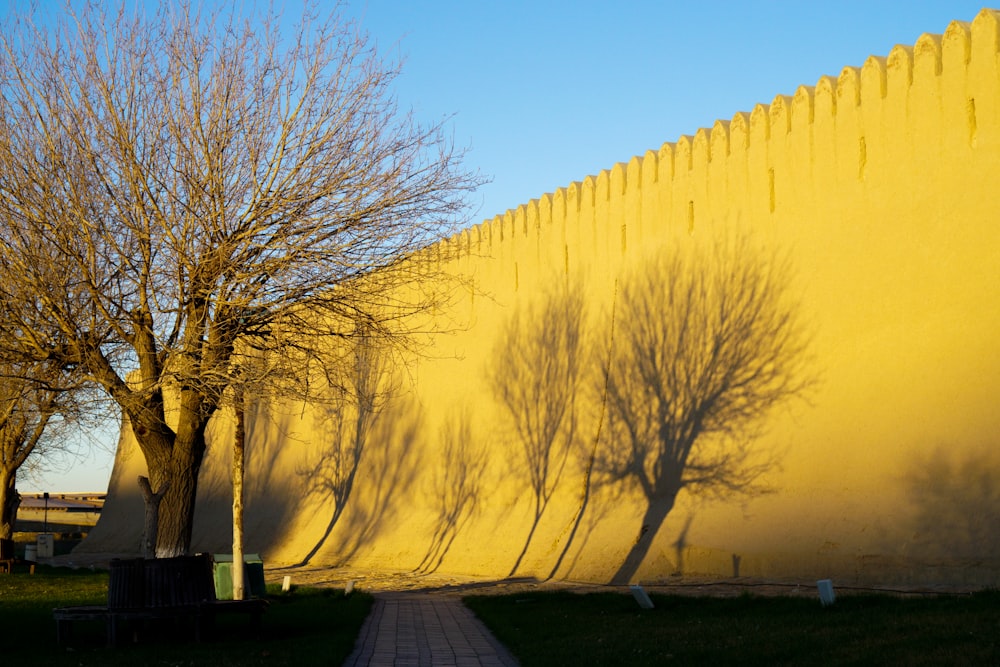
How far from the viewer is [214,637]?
9016 mm

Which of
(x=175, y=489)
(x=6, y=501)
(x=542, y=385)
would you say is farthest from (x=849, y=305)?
(x=6, y=501)

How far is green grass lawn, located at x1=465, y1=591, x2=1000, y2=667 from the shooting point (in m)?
7.24

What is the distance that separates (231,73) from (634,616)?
20.8 feet

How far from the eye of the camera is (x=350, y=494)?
22.0m

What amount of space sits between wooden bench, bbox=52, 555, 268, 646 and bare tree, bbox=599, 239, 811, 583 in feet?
22.2

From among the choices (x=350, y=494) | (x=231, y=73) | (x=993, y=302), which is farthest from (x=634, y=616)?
(x=350, y=494)

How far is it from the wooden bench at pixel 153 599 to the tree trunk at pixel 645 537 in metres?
6.46

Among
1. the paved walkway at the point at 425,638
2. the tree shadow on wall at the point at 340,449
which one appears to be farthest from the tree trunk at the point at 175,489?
the tree shadow on wall at the point at 340,449

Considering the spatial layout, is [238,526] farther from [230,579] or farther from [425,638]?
[425,638]

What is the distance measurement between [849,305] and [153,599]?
826 cm

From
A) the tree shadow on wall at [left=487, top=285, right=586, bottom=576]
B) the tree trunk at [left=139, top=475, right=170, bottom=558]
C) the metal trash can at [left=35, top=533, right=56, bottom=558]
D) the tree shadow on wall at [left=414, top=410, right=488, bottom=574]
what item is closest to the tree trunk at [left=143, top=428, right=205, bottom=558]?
the tree trunk at [left=139, top=475, right=170, bottom=558]

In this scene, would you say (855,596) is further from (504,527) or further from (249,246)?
(504,527)

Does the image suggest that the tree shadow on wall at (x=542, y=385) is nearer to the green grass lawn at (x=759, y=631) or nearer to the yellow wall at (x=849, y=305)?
the yellow wall at (x=849, y=305)

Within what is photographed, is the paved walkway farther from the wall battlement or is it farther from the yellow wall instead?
the wall battlement
